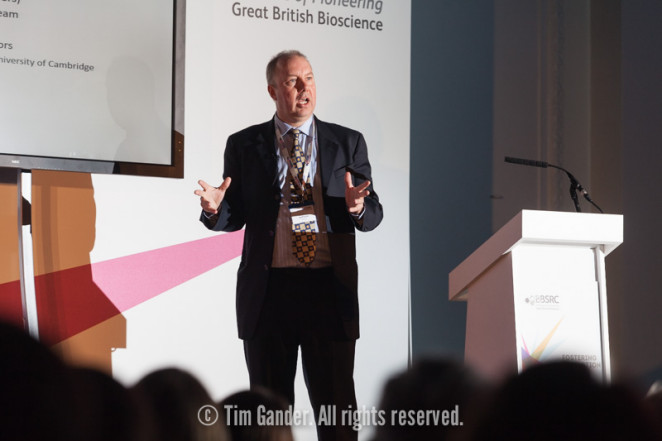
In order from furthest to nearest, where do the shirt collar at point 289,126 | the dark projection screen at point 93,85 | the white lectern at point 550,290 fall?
the shirt collar at point 289,126 < the dark projection screen at point 93,85 < the white lectern at point 550,290

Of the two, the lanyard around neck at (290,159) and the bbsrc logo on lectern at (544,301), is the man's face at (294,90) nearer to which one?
the lanyard around neck at (290,159)

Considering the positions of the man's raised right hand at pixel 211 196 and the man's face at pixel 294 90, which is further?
the man's face at pixel 294 90

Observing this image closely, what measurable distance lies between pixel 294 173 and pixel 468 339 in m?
1.22

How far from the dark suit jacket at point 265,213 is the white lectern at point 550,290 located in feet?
3.37

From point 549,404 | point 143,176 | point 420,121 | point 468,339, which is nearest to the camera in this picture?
point 549,404

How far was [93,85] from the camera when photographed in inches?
147

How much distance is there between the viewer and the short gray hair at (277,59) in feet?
13.7

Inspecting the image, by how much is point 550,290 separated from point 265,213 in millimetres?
1499

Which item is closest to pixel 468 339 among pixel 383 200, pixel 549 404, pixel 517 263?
pixel 517 263

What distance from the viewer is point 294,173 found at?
13.1ft

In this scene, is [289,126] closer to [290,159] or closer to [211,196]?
[290,159]

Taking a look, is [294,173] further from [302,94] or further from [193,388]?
[193,388]

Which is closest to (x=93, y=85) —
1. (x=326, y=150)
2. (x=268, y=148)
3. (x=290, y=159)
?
(x=268, y=148)

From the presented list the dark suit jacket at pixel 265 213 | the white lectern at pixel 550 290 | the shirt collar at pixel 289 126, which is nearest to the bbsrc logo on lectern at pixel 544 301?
the white lectern at pixel 550 290
